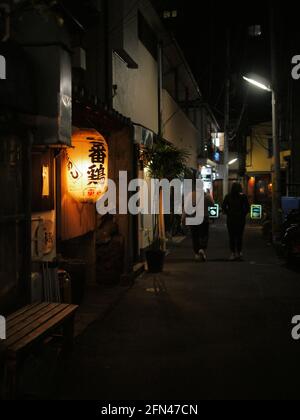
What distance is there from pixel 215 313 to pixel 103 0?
29.3 feet

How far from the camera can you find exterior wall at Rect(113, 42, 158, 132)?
13930 mm

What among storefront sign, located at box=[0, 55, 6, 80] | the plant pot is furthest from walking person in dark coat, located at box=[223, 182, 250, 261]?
storefront sign, located at box=[0, 55, 6, 80]

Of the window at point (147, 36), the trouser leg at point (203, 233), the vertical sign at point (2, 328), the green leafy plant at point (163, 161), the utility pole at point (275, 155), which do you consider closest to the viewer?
the vertical sign at point (2, 328)

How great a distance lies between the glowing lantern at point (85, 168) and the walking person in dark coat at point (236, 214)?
6625mm

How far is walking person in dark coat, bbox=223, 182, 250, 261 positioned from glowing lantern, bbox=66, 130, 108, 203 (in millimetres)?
6625

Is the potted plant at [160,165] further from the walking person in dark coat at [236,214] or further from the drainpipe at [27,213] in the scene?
the drainpipe at [27,213]

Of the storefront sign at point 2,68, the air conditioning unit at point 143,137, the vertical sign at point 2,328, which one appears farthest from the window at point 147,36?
the vertical sign at point 2,328

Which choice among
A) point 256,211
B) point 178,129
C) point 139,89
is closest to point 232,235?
point 139,89

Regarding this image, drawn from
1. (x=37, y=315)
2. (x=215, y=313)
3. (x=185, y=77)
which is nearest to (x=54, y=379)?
(x=37, y=315)

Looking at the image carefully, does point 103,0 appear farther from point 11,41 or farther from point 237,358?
point 237,358

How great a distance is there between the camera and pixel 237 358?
268 inches

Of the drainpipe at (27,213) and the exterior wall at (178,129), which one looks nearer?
the drainpipe at (27,213)

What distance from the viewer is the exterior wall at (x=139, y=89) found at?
1393 centimetres

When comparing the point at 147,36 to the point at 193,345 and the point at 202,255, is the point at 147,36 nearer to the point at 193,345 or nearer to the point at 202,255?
the point at 202,255
